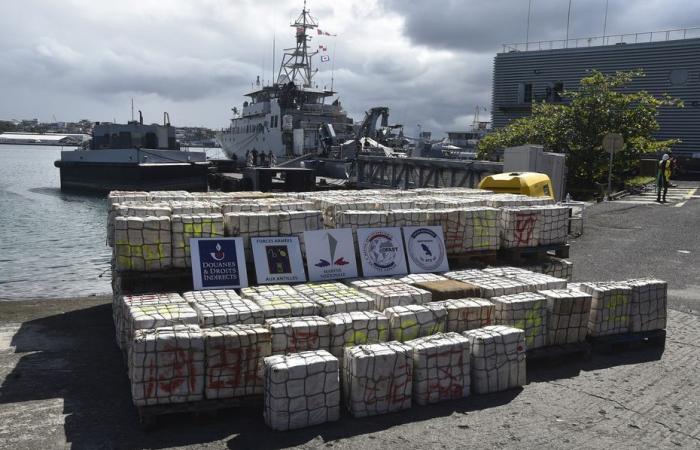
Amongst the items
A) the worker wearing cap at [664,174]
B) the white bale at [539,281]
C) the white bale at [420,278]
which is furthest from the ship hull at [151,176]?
the white bale at [539,281]

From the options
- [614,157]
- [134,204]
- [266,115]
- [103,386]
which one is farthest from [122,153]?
[103,386]

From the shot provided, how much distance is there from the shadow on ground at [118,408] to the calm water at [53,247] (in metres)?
6.72

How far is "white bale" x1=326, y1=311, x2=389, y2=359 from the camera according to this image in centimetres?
613

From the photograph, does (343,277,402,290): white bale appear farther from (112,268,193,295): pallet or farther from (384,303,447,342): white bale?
(112,268,193,295): pallet

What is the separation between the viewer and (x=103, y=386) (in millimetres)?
6477

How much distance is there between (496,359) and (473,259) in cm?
336

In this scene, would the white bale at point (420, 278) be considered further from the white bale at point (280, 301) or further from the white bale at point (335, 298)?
the white bale at point (280, 301)

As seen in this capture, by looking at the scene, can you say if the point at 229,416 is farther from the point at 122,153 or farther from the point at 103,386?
the point at 122,153

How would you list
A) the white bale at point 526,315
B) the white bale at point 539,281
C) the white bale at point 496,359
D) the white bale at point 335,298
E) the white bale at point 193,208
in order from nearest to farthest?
the white bale at point 496,359, the white bale at point 335,298, the white bale at point 526,315, the white bale at point 539,281, the white bale at point 193,208

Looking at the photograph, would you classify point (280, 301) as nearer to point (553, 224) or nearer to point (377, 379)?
point (377, 379)

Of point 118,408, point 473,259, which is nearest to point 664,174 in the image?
point 473,259

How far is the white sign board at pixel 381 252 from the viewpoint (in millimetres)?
8359

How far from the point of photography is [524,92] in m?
48.8

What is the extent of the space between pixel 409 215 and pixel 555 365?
2.97m
